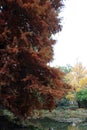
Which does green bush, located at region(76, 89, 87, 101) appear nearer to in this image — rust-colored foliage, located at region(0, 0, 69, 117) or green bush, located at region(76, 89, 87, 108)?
green bush, located at region(76, 89, 87, 108)

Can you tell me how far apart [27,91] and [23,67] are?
0.90m

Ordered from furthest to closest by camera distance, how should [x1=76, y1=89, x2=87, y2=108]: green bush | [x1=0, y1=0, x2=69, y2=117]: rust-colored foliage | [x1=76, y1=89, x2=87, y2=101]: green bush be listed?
[x1=76, y1=89, x2=87, y2=108]: green bush
[x1=76, y1=89, x2=87, y2=101]: green bush
[x1=0, y1=0, x2=69, y2=117]: rust-colored foliage

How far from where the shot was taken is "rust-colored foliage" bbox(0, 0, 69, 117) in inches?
504

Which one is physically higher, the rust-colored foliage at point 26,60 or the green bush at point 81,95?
the green bush at point 81,95

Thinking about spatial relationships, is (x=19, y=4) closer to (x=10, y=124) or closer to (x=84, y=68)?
(x=10, y=124)

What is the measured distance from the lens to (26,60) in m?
13.1

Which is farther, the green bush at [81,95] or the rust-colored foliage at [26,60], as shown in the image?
the green bush at [81,95]

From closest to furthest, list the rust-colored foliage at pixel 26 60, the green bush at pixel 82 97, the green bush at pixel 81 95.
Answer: the rust-colored foliage at pixel 26 60 → the green bush at pixel 81 95 → the green bush at pixel 82 97

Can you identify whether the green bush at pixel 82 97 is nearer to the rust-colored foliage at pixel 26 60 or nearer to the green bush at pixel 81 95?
the green bush at pixel 81 95

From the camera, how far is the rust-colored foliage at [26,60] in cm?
1279

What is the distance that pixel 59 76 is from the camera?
1369 centimetres

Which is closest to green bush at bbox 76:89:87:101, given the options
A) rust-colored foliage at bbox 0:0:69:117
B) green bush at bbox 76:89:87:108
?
green bush at bbox 76:89:87:108

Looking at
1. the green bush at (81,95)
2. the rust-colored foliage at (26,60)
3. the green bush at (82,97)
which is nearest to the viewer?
the rust-colored foliage at (26,60)

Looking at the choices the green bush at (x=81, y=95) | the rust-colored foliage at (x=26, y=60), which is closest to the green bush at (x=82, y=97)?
the green bush at (x=81, y=95)
